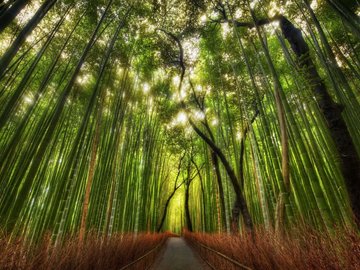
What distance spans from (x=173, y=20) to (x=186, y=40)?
612mm

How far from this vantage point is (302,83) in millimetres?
3039

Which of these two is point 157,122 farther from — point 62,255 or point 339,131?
point 62,255

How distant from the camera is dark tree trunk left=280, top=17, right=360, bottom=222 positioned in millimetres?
2521

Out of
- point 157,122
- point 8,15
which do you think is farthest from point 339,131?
point 157,122

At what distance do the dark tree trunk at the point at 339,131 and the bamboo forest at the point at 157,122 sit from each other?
0.01 meters

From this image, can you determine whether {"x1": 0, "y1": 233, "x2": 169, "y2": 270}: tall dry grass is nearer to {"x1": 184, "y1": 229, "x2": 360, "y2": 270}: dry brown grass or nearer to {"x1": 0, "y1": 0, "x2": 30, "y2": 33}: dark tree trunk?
{"x1": 0, "y1": 0, "x2": 30, "y2": 33}: dark tree trunk

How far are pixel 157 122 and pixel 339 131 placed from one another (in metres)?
5.27

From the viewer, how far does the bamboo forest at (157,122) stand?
1.80m

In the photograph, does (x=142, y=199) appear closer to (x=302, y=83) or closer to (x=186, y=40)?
(x=186, y=40)

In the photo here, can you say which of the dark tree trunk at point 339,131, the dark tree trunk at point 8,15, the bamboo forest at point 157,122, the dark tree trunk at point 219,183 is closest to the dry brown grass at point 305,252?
the bamboo forest at point 157,122

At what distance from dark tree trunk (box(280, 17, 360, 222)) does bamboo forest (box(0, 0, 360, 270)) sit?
1cm

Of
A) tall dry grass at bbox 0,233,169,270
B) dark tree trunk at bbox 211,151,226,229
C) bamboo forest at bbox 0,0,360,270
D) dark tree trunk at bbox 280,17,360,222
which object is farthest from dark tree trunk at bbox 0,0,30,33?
dark tree trunk at bbox 211,151,226,229

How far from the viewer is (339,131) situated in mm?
2768

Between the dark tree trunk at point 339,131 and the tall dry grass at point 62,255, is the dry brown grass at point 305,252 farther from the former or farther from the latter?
the tall dry grass at point 62,255
